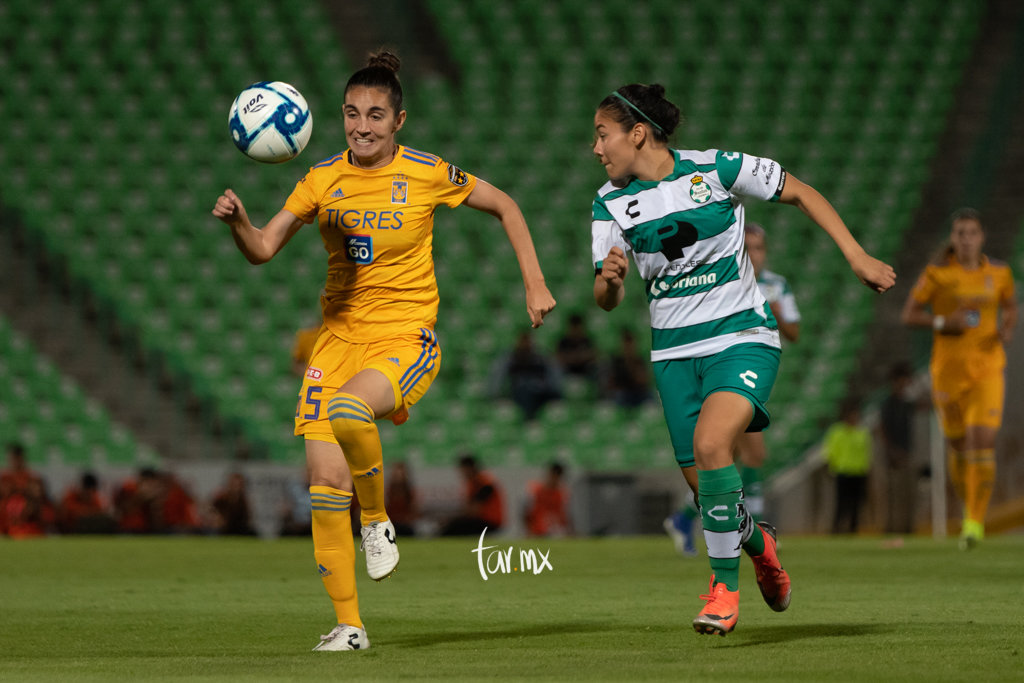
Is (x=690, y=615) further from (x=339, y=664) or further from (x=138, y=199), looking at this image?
(x=138, y=199)

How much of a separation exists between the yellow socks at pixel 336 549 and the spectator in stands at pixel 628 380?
1074cm

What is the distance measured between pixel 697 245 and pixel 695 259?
0.05m

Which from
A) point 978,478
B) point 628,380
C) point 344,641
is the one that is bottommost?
point 344,641

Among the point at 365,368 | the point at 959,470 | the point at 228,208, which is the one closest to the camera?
the point at 228,208

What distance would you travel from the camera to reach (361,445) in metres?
5.20

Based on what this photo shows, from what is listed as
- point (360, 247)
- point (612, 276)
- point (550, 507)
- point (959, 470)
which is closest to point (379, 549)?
point (360, 247)

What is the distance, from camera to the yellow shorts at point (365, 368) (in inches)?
213

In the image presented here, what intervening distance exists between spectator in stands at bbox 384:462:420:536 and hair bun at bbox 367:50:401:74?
366 inches

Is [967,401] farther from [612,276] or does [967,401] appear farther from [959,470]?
[612,276]

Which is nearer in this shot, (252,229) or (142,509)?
(252,229)

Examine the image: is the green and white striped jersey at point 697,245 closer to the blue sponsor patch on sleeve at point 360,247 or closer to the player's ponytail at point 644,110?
the player's ponytail at point 644,110

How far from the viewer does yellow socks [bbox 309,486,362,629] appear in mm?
5340

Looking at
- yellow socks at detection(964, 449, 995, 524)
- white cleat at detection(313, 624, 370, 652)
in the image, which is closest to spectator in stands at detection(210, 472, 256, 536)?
yellow socks at detection(964, 449, 995, 524)

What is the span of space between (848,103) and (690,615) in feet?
45.7
